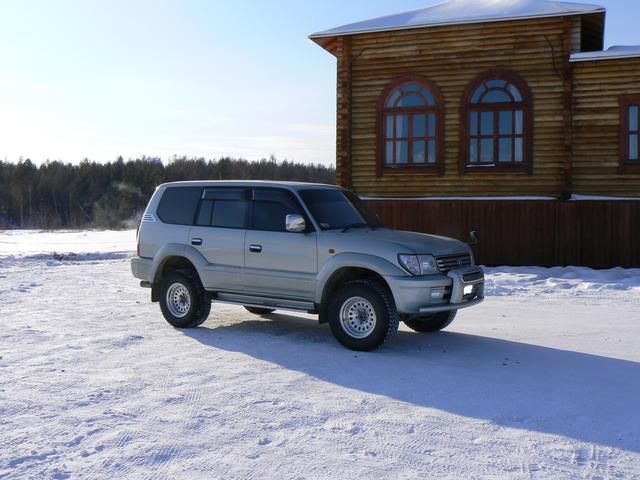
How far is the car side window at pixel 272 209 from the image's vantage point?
865 cm

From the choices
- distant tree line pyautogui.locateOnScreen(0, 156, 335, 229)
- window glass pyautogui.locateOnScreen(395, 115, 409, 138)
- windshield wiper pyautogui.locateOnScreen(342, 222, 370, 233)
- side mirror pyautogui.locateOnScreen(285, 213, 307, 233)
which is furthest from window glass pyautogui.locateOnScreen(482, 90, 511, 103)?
distant tree line pyautogui.locateOnScreen(0, 156, 335, 229)

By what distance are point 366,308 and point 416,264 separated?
28.8 inches

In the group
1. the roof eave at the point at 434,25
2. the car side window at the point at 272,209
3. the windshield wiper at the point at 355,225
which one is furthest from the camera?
the roof eave at the point at 434,25

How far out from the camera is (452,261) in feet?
26.5

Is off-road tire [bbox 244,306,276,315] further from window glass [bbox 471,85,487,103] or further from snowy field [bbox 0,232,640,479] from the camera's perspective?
window glass [bbox 471,85,487,103]

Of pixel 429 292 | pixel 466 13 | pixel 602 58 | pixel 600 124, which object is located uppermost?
pixel 466 13

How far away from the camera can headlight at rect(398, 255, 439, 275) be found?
7668 millimetres

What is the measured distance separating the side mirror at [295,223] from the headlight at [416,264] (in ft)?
4.13

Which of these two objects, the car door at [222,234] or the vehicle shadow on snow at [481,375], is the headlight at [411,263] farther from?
the car door at [222,234]

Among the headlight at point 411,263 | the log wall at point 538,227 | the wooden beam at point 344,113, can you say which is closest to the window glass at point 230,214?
the headlight at point 411,263

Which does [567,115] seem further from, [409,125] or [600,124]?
[409,125]

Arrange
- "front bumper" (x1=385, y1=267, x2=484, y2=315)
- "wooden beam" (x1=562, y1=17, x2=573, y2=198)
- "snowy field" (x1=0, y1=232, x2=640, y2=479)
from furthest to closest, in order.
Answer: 1. "wooden beam" (x1=562, y1=17, x2=573, y2=198)
2. "front bumper" (x1=385, y1=267, x2=484, y2=315)
3. "snowy field" (x1=0, y1=232, x2=640, y2=479)

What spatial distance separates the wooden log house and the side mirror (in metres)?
9.67

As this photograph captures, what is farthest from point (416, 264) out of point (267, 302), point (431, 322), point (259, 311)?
point (259, 311)
